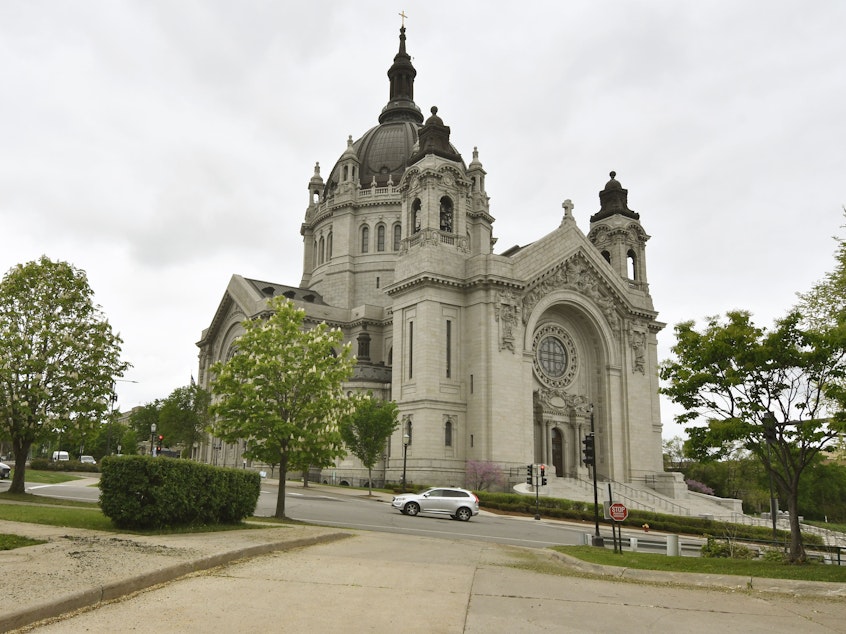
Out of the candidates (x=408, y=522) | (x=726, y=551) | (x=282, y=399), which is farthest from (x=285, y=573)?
(x=408, y=522)

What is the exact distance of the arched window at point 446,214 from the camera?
55.5 meters

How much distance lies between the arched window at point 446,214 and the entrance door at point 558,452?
18.4 m

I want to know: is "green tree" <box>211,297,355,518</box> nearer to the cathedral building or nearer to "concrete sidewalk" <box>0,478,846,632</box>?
"concrete sidewalk" <box>0,478,846,632</box>

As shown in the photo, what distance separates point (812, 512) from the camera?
283 feet

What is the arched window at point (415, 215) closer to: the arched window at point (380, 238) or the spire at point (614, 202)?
the arched window at point (380, 238)

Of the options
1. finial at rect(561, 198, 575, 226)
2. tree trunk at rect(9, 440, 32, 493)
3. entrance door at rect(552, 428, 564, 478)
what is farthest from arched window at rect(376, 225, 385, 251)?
tree trunk at rect(9, 440, 32, 493)

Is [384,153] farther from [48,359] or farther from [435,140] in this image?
[48,359]

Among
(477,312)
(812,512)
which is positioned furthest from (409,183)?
(812,512)

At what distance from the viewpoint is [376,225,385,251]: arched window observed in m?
73.9

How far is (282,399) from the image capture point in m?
29.1

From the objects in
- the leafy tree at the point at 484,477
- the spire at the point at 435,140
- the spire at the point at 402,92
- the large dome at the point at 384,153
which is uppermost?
the spire at the point at 402,92

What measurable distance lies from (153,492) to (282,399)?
11.8 meters

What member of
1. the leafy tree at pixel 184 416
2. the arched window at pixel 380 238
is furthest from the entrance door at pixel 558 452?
the leafy tree at pixel 184 416

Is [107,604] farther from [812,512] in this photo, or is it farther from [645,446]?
[812,512]
